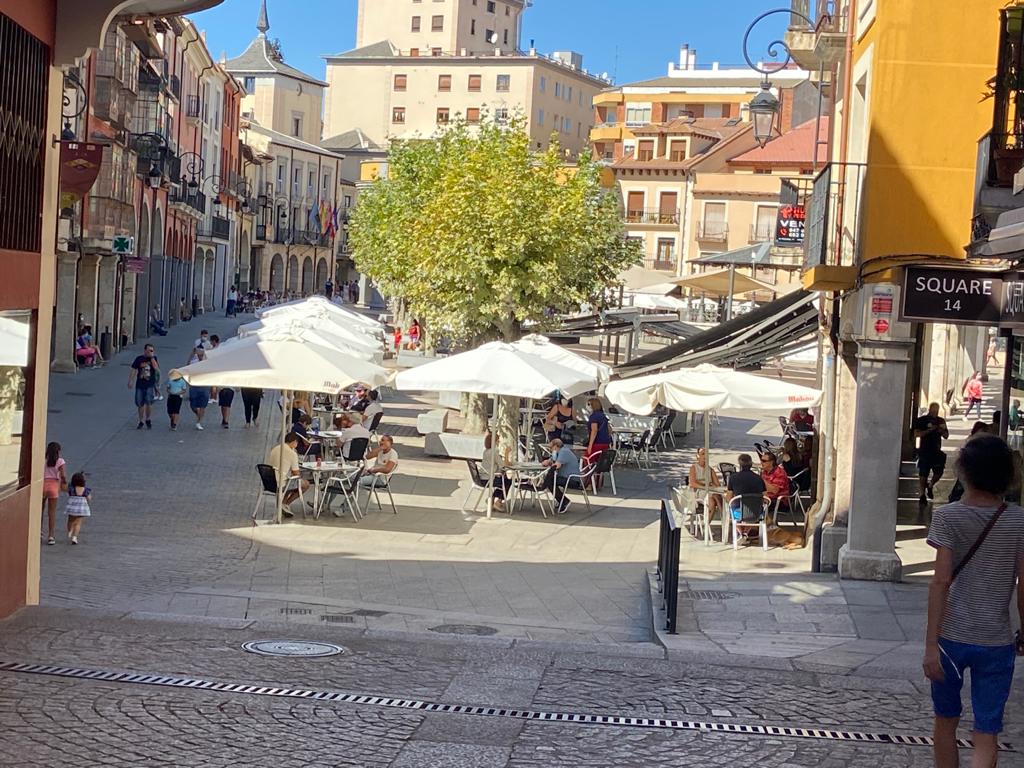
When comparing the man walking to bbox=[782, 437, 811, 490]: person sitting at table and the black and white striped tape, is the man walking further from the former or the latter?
the black and white striped tape

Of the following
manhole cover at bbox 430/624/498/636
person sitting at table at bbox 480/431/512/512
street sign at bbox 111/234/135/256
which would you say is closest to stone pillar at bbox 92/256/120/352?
street sign at bbox 111/234/135/256

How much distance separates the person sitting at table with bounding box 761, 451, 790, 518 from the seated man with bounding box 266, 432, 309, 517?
5798 millimetres

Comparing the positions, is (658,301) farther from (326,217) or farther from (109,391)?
(326,217)

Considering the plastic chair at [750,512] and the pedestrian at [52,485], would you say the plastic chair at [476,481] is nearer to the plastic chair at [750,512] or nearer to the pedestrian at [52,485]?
the plastic chair at [750,512]

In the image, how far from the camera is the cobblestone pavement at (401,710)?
22.5 ft

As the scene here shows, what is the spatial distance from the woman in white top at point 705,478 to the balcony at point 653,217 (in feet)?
224

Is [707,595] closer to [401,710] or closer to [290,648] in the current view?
[290,648]

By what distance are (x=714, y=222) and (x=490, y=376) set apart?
64200mm

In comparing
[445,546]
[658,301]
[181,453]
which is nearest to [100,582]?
[445,546]

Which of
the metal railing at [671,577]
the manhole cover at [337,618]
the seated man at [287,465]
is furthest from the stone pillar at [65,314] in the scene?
the metal railing at [671,577]

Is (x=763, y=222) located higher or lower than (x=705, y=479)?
higher

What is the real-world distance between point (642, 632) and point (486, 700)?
4530mm

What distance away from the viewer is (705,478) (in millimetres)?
18688

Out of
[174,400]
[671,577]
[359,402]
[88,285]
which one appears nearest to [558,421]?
[359,402]
